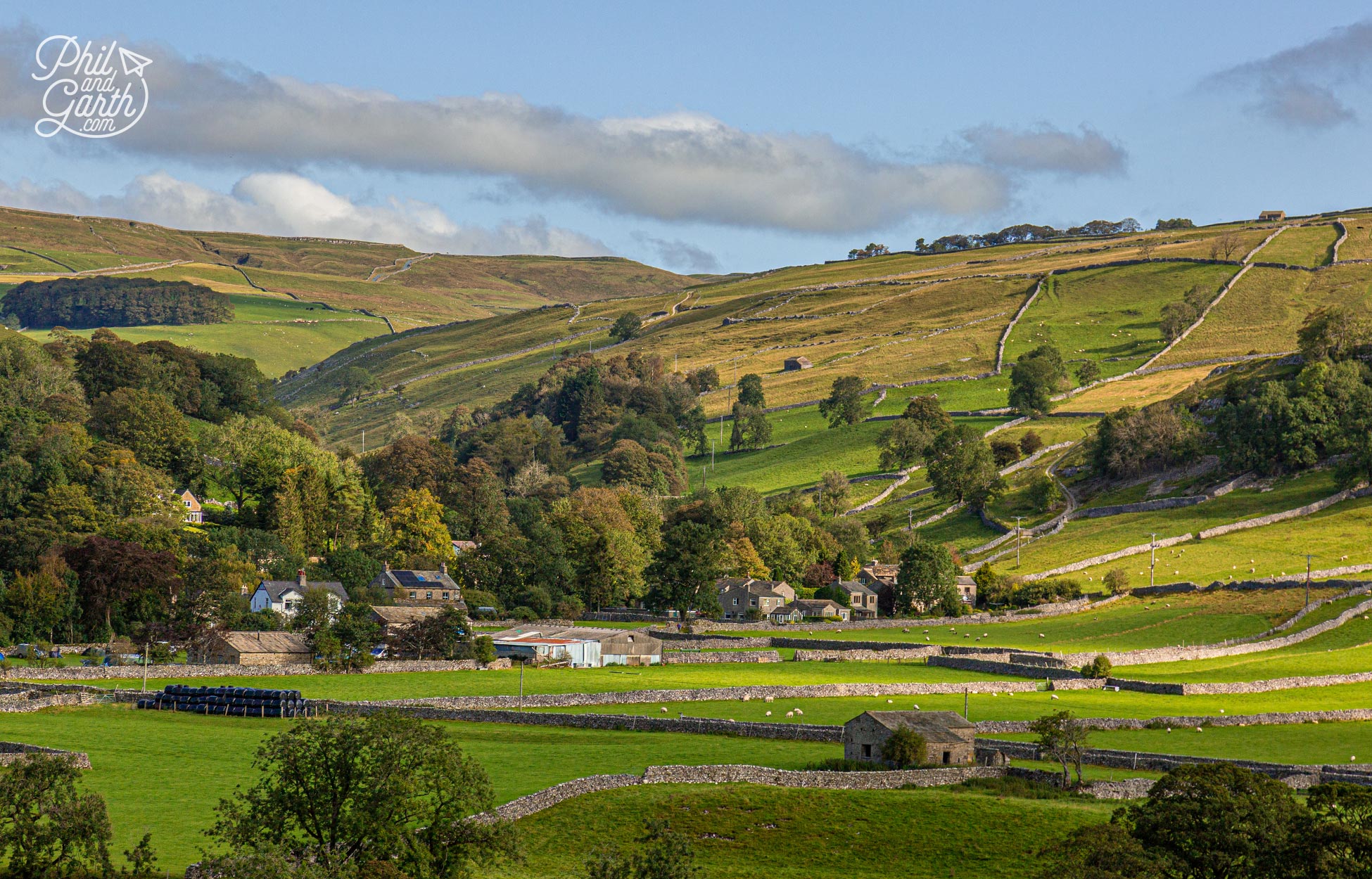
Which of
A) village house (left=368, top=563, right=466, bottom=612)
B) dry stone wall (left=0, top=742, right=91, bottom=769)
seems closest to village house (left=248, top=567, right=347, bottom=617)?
village house (left=368, top=563, right=466, bottom=612)

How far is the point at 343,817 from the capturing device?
107ft

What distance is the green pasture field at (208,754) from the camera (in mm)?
39688

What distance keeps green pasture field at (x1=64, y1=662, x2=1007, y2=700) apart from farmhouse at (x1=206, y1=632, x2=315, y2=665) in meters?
6.48

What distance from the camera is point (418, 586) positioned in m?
95.3

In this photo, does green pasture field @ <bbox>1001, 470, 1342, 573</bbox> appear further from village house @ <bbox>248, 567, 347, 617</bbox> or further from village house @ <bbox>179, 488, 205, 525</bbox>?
village house @ <bbox>179, 488, 205, 525</bbox>

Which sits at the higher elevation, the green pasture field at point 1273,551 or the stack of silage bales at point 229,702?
the green pasture field at point 1273,551

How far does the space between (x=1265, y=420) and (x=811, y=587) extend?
40180mm

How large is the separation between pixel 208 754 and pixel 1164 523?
80.9m

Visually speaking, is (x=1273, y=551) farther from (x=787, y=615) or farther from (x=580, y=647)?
(x=580, y=647)

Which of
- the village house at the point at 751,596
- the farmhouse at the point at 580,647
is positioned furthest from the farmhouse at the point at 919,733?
the village house at the point at 751,596

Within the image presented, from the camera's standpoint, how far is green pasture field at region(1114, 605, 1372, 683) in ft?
232

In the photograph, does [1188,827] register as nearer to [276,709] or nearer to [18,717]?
[276,709]

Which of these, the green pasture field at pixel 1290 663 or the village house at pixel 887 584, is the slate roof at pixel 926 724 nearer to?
the green pasture field at pixel 1290 663

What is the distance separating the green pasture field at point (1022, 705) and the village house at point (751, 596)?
127 feet
